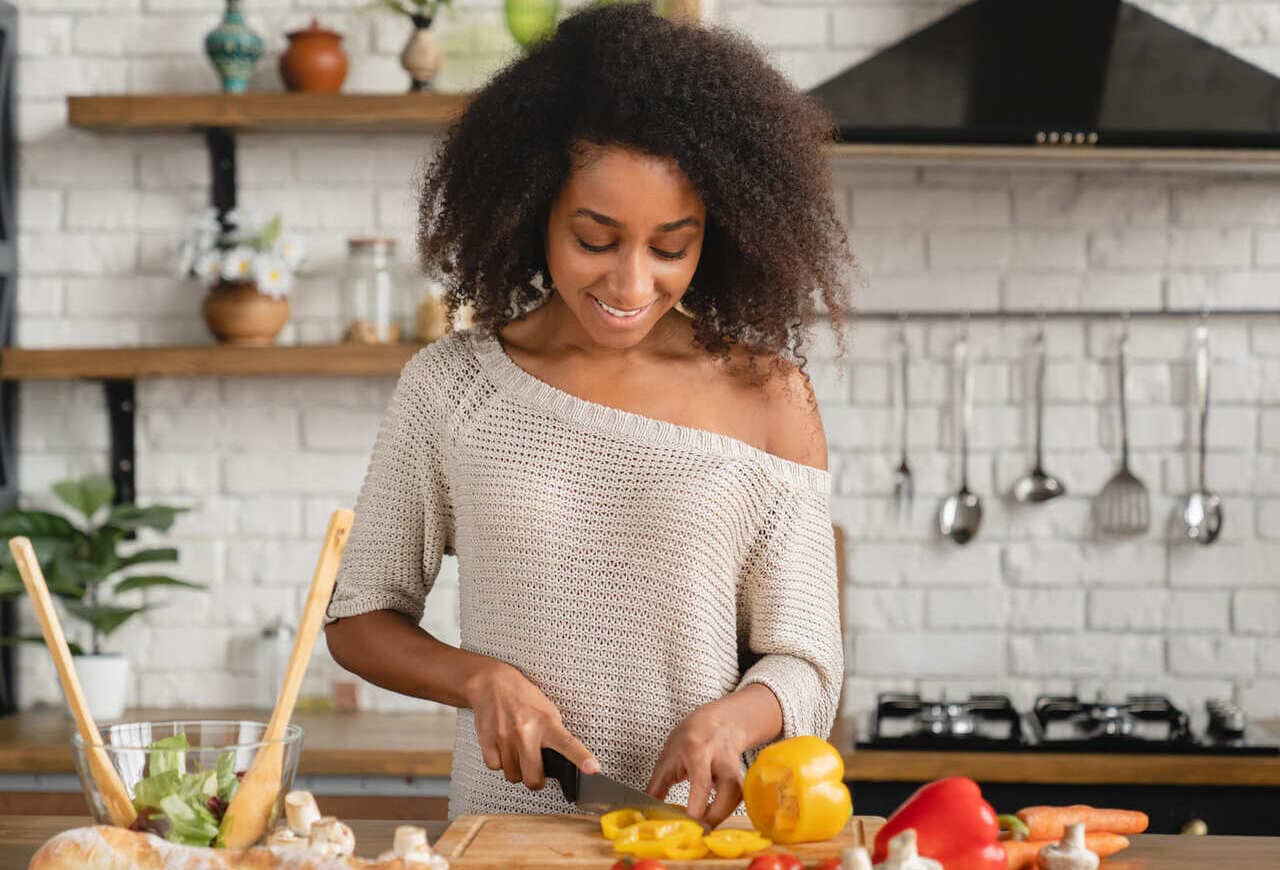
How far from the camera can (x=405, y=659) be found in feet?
4.81

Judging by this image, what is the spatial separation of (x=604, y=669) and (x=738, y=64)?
1.89 feet

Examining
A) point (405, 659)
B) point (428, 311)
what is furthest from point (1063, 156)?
point (405, 659)

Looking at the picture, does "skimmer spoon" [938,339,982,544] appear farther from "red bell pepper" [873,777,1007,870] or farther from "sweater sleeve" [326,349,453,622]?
"red bell pepper" [873,777,1007,870]

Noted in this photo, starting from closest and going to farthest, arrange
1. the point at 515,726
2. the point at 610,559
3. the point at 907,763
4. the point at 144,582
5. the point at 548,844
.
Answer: the point at 548,844 < the point at 515,726 < the point at 610,559 < the point at 907,763 < the point at 144,582

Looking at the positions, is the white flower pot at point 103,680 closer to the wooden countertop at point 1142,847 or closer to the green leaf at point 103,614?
the green leaf at point 103,614

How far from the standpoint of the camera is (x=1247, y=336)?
2963 millimetres

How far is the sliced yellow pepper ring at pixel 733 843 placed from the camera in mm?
1188

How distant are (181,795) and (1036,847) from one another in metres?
0.65

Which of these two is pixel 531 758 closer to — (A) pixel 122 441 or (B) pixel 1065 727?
(B) pixel 1065 727

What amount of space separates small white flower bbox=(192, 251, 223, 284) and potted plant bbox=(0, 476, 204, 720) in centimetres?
42

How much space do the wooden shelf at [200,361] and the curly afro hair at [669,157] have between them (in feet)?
4.03

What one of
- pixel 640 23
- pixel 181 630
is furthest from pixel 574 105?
pixel 181 630

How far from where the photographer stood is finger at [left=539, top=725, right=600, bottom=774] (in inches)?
50.2

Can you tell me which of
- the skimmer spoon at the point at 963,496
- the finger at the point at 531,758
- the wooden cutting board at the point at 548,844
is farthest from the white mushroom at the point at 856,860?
the skimmer spoon at the point at 963,496
